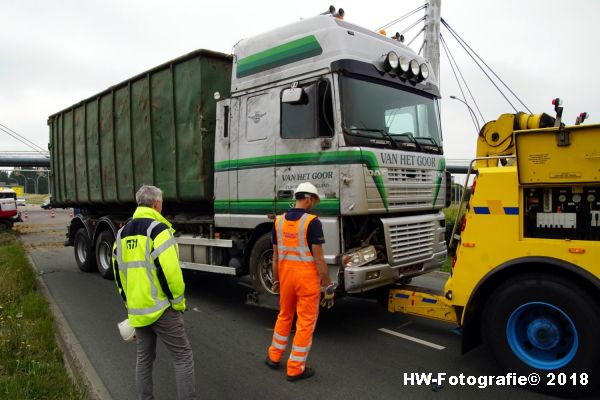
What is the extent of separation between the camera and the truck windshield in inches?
196

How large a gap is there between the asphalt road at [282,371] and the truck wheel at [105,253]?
1.72 metres

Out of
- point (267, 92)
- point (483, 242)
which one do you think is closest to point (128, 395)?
point (483, 242)

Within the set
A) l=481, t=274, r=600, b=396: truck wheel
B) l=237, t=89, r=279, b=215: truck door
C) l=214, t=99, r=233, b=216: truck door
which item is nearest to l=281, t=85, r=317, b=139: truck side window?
l=237, t=89, r=279, b=215: truck door

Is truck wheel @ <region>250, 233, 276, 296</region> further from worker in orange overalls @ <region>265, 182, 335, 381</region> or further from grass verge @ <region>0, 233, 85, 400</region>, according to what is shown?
grass verge @ <region>0, 233, 85, 400</region>

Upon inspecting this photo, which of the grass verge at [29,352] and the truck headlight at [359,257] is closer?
the grass verge at [29,352]

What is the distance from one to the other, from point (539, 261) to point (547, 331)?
0.56 meters

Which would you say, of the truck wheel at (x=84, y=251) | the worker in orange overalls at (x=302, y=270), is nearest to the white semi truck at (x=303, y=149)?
the worker in orange overalls at (x=302, y=270)

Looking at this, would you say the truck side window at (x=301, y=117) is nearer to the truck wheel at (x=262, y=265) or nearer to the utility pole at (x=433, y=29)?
the truck wheel at (x=262, y=265)

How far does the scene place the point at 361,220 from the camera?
205 inches

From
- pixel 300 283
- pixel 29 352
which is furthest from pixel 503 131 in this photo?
pixel 29 352


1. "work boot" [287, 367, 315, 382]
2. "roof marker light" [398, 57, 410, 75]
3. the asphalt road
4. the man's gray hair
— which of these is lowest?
the asphalt road

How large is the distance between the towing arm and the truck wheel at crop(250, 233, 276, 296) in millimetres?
2575

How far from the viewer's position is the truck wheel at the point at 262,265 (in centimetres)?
559

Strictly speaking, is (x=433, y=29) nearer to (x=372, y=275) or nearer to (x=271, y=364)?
(x=372, y=275)
